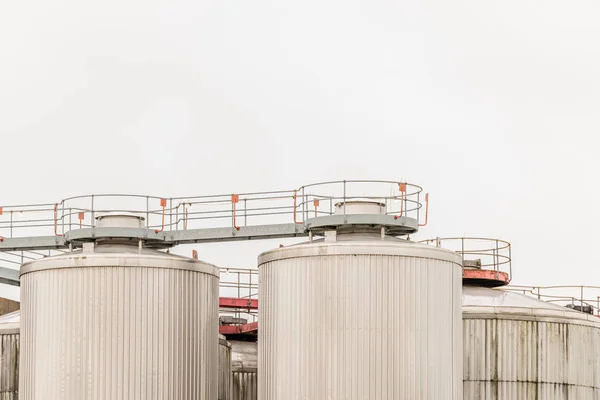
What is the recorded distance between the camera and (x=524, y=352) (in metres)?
44.9

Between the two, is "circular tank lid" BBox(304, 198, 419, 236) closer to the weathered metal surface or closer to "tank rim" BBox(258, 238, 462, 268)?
"tank rim" BBox(258, 238, 462, 268)

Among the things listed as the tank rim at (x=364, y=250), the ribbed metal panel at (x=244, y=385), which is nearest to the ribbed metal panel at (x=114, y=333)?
the tank rim at (x=364, y=250)

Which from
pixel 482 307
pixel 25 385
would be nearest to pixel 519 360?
pixel 482 307

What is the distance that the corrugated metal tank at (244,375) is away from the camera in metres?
48.7

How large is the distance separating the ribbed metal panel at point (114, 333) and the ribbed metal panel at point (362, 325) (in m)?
2.81

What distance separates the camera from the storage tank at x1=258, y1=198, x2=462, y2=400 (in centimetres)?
3838

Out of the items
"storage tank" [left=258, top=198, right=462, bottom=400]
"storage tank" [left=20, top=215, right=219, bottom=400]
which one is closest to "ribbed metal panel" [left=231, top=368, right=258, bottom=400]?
"storage tank" [left=20, top=215, right=219, bottom=400]

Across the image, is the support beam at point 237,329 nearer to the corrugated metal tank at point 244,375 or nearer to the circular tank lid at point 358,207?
the corrugated metal tank at point 244,375

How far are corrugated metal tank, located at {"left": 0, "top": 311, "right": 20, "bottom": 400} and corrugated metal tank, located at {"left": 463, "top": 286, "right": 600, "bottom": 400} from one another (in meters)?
14.2

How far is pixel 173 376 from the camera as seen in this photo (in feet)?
133

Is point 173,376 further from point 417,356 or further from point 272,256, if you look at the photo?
point 417,356

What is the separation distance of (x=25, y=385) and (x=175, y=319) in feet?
16.2

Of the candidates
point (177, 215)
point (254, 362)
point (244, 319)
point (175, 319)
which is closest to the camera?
point (175, 319)

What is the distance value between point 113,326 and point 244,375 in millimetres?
9779
